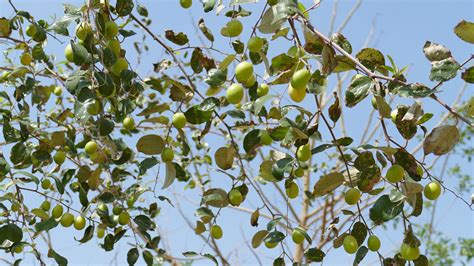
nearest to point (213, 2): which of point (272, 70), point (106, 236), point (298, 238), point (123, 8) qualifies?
point (123, 8)

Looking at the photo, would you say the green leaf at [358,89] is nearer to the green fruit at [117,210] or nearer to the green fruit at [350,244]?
the green fruit at [350,244]

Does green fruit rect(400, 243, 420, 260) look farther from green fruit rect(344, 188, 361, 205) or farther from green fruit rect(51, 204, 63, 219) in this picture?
green fruit rect(51, 204, 63, 219)

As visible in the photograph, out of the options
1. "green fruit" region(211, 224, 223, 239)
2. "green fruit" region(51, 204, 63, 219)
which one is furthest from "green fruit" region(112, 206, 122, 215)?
"green fruit" region(211, 224, 223, 239)

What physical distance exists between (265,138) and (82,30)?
1.36 feet

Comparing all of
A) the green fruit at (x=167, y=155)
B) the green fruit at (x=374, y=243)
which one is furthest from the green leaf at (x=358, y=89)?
the green fruit at (x=167, y=155)

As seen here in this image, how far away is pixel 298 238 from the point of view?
3.73 ft

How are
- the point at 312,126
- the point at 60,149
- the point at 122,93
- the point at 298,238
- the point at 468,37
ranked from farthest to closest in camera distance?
the point at 60,149, the point at 122,93, the point at 298,238, the point at 312,126, the point at 468,37

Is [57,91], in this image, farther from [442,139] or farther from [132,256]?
[442,139]

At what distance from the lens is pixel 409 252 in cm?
97

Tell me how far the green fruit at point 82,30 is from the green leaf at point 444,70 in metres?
0.64

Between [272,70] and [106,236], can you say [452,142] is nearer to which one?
[272,70]

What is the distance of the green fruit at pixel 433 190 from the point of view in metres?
0.95

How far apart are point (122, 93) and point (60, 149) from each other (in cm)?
27

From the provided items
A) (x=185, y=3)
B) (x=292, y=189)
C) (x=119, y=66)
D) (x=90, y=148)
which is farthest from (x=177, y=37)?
(x=292, y=189)
